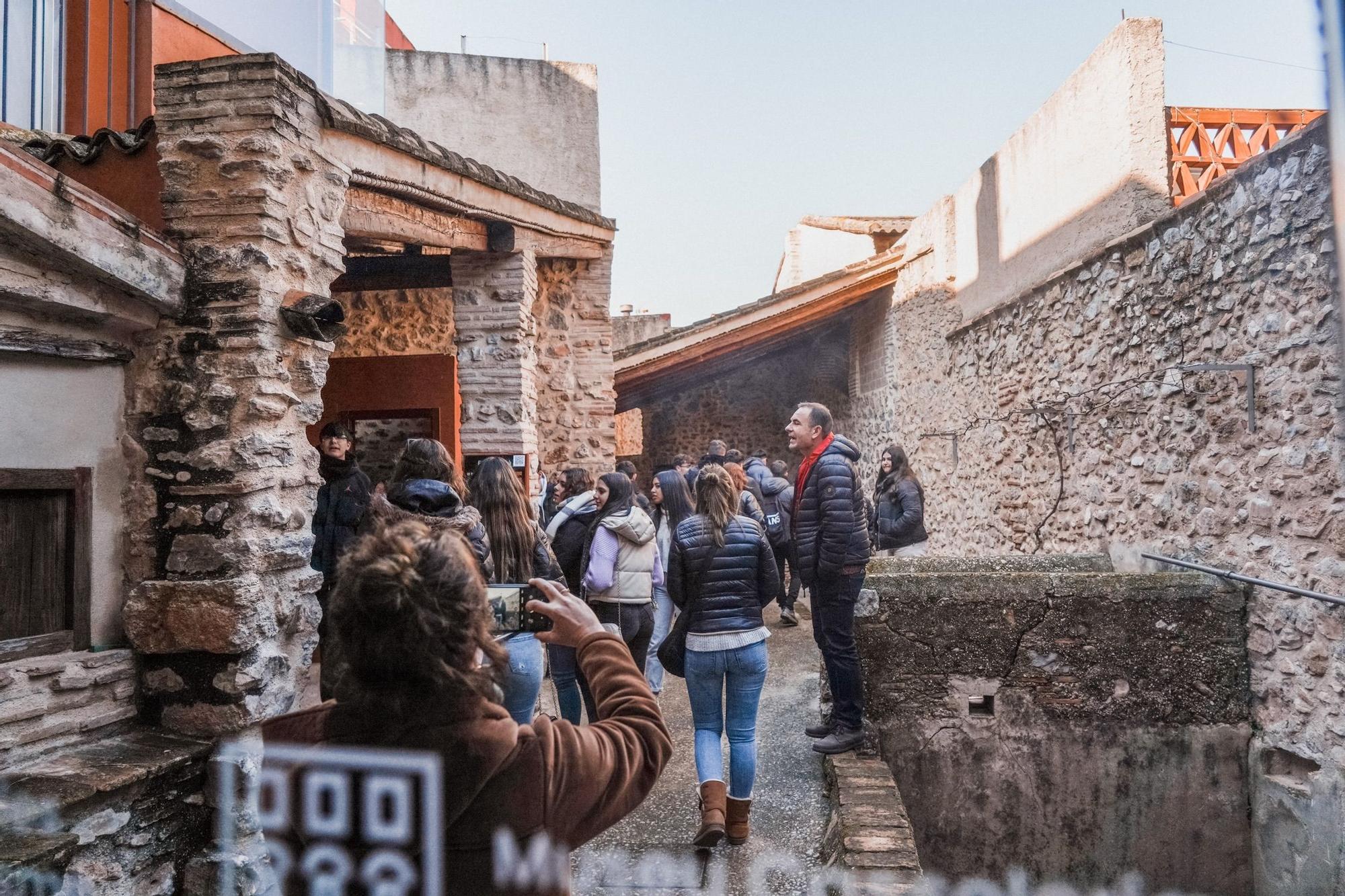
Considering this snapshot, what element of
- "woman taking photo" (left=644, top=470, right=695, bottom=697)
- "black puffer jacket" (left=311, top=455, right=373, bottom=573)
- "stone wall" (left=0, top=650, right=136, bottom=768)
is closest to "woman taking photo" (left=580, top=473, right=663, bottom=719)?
"woman taking photo" (left=644, top=470, right=695, bottom=697)

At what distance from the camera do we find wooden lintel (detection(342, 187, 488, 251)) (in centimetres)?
430

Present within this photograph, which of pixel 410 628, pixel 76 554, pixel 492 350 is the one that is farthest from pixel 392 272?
pixel 410 628

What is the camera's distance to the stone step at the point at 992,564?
412 centimetres

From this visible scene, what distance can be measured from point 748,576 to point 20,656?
254 cm

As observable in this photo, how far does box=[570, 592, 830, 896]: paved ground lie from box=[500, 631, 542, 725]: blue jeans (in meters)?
0.65

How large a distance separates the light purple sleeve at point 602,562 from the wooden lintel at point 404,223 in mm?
2023

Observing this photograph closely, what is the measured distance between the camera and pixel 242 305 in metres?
3.22

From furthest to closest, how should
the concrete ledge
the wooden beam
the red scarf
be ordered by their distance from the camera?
the wooden beam
the red scarf
the concrete ledge

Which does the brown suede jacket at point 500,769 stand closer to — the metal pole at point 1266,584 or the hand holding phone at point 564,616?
the hand holding phone at point 564,616

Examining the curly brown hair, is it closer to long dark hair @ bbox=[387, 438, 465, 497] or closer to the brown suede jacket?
the brown suede jacket

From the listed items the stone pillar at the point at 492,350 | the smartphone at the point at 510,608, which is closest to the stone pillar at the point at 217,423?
the smartphone at the point at 510,608

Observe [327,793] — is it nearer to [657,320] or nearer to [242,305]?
[242,305]

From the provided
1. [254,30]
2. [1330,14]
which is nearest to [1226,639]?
[1330,14]

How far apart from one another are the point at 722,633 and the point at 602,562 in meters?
0.87
